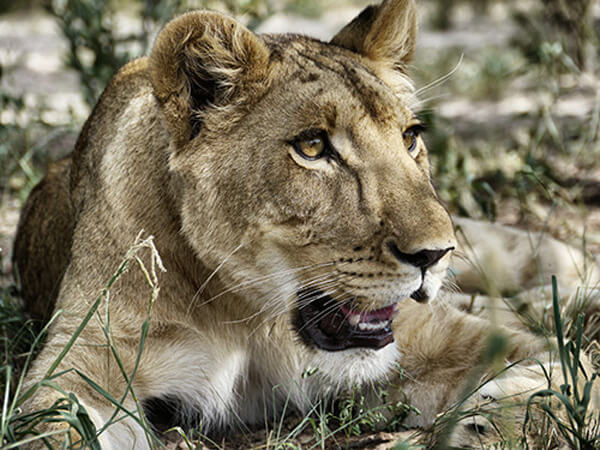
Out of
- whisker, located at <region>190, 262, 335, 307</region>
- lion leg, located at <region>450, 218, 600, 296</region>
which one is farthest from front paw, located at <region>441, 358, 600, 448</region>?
lion leg, located at <region>450, 218, 600, 296</region>

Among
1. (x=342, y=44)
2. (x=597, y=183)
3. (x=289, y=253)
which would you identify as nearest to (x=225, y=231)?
(x=289, y=253)

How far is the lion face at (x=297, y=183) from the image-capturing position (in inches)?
89.4

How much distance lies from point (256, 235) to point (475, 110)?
6044 millimetres

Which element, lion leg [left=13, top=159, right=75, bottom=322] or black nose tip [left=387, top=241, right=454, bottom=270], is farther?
lion leg [left=13, top=159, right=75, bottom=322]

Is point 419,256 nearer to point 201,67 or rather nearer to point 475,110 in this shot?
point 201,67

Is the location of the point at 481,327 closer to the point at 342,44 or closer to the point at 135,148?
the point at 342,44

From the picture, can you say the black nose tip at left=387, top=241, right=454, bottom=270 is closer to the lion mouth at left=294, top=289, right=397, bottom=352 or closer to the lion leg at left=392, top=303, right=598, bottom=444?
the lion mouth at left=294, top=289, right=397, bottom=352

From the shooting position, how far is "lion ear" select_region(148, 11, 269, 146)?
2342 mm

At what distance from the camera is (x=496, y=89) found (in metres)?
8.49

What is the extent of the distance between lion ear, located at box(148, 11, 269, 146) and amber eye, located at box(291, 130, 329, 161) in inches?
9.0

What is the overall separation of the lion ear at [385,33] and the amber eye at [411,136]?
0.37 m

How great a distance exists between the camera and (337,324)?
247 cm

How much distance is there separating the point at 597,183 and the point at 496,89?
3.46m

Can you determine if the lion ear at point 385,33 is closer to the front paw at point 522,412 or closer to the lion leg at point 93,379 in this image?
the front paw at point 522,412
